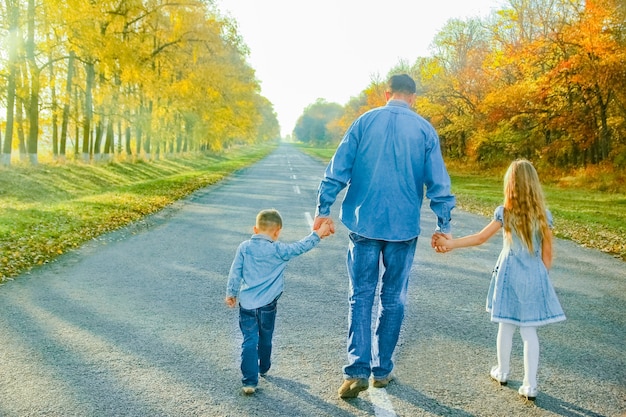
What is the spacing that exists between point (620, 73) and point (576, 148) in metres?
7.78

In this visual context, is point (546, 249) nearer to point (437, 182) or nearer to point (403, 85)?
point (437, 182)

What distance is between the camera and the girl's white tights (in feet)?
12.2

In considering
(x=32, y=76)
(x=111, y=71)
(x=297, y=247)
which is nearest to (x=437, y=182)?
(x=297, y=247)

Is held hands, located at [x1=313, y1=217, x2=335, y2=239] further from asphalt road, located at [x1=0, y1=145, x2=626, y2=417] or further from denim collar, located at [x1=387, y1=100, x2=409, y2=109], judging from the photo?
asphalt road, located at [x1=0, y1=145, x2=626, y2=417]

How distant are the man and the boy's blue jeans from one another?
2.01ft

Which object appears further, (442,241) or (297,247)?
(442,241)

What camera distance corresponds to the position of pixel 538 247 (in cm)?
386

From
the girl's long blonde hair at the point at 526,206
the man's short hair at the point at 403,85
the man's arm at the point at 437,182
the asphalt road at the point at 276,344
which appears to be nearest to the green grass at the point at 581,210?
the asphalt road at the point at 276,344

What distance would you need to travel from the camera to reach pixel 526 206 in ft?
12.6

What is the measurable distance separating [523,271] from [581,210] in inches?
560

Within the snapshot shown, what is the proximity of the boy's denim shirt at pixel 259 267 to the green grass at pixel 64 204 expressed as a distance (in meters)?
4.76

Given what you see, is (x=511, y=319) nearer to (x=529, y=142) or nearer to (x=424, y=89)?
(x=529, y=142)

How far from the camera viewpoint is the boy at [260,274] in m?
3.79

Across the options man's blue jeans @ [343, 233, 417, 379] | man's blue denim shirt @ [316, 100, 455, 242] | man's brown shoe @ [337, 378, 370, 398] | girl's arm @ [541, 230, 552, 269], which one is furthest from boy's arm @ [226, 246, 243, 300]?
girl's arm @ [541, 230, 552, 269]
